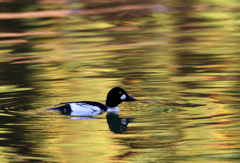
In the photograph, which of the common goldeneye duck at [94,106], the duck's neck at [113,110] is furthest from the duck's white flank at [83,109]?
the duck's neck at [113,110]

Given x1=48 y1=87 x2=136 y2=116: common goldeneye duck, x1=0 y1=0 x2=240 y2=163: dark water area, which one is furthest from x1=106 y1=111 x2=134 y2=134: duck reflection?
x1=48 y1=87 x2=136 y2=116: common goldeneye duck

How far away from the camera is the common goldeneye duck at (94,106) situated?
33.8 feet

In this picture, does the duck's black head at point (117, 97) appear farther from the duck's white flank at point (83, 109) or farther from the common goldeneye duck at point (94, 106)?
the duck's white flank at point (83, 109)

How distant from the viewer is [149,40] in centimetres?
1772

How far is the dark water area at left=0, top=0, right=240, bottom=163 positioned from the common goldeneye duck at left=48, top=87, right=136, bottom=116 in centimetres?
11

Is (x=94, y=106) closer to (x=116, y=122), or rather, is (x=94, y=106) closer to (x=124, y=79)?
(x=116, y=122)

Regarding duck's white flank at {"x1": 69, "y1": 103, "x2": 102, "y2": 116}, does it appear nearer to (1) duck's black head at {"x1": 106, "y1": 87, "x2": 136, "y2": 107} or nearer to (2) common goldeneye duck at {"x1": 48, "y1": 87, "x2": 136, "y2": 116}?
(2) common goldeneye duck at {"x1": 48, "y1": 87, "x2": 136, "y2": 116}

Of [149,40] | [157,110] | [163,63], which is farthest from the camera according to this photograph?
[149,40]

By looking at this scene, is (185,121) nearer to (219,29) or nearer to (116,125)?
(116,125)

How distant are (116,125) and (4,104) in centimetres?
220

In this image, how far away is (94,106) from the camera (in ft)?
34.0

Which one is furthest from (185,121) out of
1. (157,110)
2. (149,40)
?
(149,40)

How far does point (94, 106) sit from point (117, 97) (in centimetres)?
51

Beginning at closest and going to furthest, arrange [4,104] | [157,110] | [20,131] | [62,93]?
[20,131] < [157,110] < [4,104] < [62,93]
